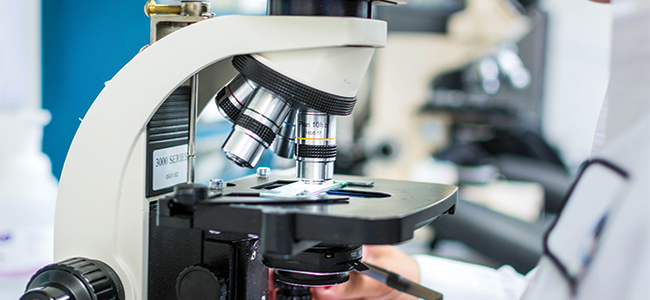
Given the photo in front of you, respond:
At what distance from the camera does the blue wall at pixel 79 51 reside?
45.7 inches

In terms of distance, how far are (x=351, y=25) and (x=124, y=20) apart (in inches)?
26.2

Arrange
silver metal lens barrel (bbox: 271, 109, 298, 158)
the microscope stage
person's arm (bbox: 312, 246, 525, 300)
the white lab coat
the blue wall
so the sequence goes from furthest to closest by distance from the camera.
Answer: the blue wall → person's arm (bbox: 312, 246, 525, 300) → silver metal lens barrel (bbox: 271, 109, 298, 158) → the microscope stage → the white lab coat

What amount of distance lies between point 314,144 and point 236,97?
0.13 meters

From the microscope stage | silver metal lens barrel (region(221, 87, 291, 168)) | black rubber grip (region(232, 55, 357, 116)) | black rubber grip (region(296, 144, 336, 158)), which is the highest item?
black rubber grip (region(232, 55, 357, 116))

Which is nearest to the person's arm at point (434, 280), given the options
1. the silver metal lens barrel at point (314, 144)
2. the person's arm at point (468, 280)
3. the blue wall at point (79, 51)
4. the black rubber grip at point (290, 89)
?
the person's arm at point (468, 280)

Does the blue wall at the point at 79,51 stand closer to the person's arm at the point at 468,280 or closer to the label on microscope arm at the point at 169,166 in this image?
the label on microscope arm at the point at 169,166

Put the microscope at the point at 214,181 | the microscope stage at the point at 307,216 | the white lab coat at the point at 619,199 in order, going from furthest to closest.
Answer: the microscope at the point at 214,181, the microscope stage at the point at 307,216, the white lab coat at the point at 619,199

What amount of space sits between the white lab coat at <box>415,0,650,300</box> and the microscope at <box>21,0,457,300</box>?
0.17 m

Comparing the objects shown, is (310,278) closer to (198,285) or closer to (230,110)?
(198,285)

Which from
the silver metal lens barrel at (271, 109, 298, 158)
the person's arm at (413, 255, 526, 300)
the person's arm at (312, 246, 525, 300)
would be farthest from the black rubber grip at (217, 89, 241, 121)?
the person's arm at (413, 255, 526, 300)

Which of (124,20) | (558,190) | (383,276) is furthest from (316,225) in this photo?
(558,190)

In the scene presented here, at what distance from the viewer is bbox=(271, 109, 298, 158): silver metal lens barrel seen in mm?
856

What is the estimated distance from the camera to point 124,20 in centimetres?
116

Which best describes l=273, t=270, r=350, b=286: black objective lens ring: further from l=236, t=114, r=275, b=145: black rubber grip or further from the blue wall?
the blue wall
